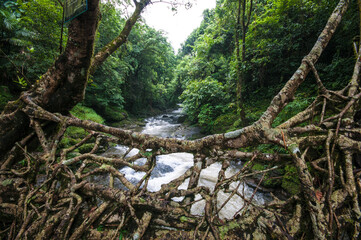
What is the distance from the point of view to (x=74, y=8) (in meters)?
1.45

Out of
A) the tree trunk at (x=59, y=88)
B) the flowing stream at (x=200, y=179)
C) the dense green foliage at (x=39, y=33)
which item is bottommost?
the flowing stream at (x=200, y=179)

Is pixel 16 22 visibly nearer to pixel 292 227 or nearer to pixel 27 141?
pixel 27 141

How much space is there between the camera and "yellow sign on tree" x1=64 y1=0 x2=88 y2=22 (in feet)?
4.49

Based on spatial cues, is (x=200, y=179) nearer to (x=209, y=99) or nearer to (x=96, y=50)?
(x=209, y=99)

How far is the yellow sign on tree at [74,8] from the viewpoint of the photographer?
1370 millimetres

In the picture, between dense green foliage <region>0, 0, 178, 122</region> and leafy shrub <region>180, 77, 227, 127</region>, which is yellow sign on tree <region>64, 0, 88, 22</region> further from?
leafy shrub <region>180, 77, 227, 127</region>

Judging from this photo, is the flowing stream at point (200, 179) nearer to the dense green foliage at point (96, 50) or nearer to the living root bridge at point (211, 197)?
the living root bridge at point (211, 197)

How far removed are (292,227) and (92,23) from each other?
3.41 meters

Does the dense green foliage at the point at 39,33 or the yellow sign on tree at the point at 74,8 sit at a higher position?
the dense green foliage at the point at 39,33

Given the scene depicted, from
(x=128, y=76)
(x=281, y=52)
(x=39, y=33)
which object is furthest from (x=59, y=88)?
(x=128, y=76)

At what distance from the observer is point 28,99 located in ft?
7.60

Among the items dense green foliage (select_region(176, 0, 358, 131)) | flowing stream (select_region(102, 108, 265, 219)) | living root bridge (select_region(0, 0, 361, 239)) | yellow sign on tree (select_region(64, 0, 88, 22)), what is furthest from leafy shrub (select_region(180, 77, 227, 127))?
yellow sign on tree (select_region(64, 0, 88, 22))

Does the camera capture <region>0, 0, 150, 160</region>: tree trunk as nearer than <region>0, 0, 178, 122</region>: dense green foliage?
Yes

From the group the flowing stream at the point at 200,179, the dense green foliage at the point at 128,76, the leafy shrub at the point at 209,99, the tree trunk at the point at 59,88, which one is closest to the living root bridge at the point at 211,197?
the tree trunk at the point at 59,88
